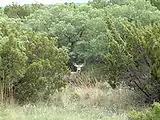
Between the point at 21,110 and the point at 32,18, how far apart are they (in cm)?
899

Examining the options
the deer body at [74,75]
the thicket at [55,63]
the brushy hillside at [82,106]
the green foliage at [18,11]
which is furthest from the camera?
the green foliage at [18,11]

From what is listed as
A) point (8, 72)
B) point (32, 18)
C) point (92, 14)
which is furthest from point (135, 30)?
point (32, 18)

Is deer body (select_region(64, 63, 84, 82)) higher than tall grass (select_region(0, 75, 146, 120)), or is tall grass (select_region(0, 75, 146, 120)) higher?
tall grass (select_region(0, 75, 146, 120))

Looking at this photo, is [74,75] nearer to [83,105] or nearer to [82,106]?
[83,105]

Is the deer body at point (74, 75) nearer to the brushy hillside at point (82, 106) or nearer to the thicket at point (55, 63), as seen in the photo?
the brushy hillside at point (82, 106)

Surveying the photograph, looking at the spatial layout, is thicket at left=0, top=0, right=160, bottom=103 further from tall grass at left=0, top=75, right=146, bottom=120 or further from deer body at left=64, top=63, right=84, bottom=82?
deer body at left=64, top=63, right=84, bottom=82

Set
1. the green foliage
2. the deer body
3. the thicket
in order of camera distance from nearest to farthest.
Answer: the thicket → the deer body → the green foliage

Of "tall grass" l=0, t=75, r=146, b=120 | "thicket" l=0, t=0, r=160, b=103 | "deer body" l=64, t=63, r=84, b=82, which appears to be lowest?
"deer body" l=64, t=63, r=84, b=82

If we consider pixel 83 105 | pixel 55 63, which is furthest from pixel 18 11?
pixel 83 105

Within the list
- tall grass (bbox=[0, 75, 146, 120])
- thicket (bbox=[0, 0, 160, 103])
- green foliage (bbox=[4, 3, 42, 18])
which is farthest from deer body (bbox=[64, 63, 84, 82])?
→ green foliage (bbox=[4, 3, 42, 18])

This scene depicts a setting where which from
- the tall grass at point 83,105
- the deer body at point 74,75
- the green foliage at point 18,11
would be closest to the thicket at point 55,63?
the tall grass at point 83,105

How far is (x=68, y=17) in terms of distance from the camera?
652 inches

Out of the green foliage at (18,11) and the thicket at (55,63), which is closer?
the thicket at (55,63)

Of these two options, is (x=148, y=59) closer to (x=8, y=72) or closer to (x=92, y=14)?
(x=8, y=72)
